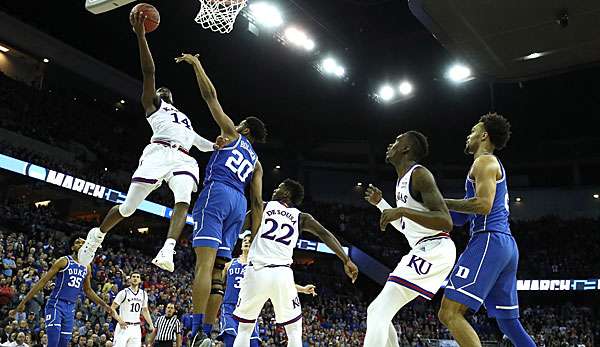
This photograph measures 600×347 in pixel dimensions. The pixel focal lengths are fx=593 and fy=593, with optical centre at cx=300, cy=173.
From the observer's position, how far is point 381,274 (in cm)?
2838

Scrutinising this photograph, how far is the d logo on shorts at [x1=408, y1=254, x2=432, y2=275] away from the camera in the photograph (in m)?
4.21

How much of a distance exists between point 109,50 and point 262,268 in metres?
21.6

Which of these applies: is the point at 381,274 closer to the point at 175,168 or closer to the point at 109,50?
the point at 109,50

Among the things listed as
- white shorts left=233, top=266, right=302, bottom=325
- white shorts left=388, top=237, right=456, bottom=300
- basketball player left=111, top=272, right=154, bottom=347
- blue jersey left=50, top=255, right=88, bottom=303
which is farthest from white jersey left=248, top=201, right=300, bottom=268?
basketball player left=111, top=272, right=154, bottom=347

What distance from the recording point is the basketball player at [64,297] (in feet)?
27.8

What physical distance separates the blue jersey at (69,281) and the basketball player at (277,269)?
3936 mm

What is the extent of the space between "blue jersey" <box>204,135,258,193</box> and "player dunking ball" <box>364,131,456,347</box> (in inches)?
69.8

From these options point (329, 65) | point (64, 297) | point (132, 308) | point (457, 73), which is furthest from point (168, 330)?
point (457, 73)

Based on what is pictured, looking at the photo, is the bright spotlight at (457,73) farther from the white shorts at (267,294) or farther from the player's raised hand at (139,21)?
the player's raised hand at (139,21)

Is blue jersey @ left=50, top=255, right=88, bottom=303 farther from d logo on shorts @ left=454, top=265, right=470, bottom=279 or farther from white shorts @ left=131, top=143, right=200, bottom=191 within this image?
d logo on shorts @ left=454, top=265, right=470, bottom=279

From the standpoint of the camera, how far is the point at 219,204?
220 inches

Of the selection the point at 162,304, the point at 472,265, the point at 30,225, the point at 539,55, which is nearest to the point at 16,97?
the point at 30,225

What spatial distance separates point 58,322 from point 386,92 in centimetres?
Result: 1561

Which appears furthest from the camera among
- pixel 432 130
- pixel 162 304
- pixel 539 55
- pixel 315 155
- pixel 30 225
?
pixel 315 155
